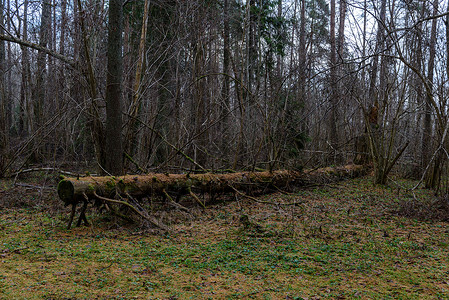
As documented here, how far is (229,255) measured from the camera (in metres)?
4.47

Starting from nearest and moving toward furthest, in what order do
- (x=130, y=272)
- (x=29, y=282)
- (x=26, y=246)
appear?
(x=29, y=282) → (x=130, y=272) → (x=26, y=246)

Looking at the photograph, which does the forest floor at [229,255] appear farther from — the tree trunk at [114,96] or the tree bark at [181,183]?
the tree trunk at [114,96]

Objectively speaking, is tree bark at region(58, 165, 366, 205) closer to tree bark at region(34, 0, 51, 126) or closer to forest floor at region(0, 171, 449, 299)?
forest floor at region(0, 171, 449, 299)

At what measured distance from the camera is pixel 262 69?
14844mm

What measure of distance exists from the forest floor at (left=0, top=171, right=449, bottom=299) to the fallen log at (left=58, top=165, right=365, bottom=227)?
458 mm

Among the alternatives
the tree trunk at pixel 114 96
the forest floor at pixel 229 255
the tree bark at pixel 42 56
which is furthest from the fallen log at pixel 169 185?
the tree bark at pixel 42 56

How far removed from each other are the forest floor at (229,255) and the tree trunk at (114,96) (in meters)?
1.07

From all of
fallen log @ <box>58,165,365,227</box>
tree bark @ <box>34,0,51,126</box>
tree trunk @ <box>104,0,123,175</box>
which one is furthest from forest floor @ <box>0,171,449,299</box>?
tree bark @ <box>34,0,51,126</box>

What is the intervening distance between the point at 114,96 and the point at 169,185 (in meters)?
1.99

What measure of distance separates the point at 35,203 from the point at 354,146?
11468mm

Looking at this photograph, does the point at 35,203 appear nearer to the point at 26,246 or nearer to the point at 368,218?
the point at 26,246

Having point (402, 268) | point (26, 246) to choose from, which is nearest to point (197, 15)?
point (26, 246)

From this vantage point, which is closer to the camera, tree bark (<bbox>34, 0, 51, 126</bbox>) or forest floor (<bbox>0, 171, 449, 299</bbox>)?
forest floor (<bbox>0, 171, 449, 299</bbox>)

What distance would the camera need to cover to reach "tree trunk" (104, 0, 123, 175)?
262 inches
